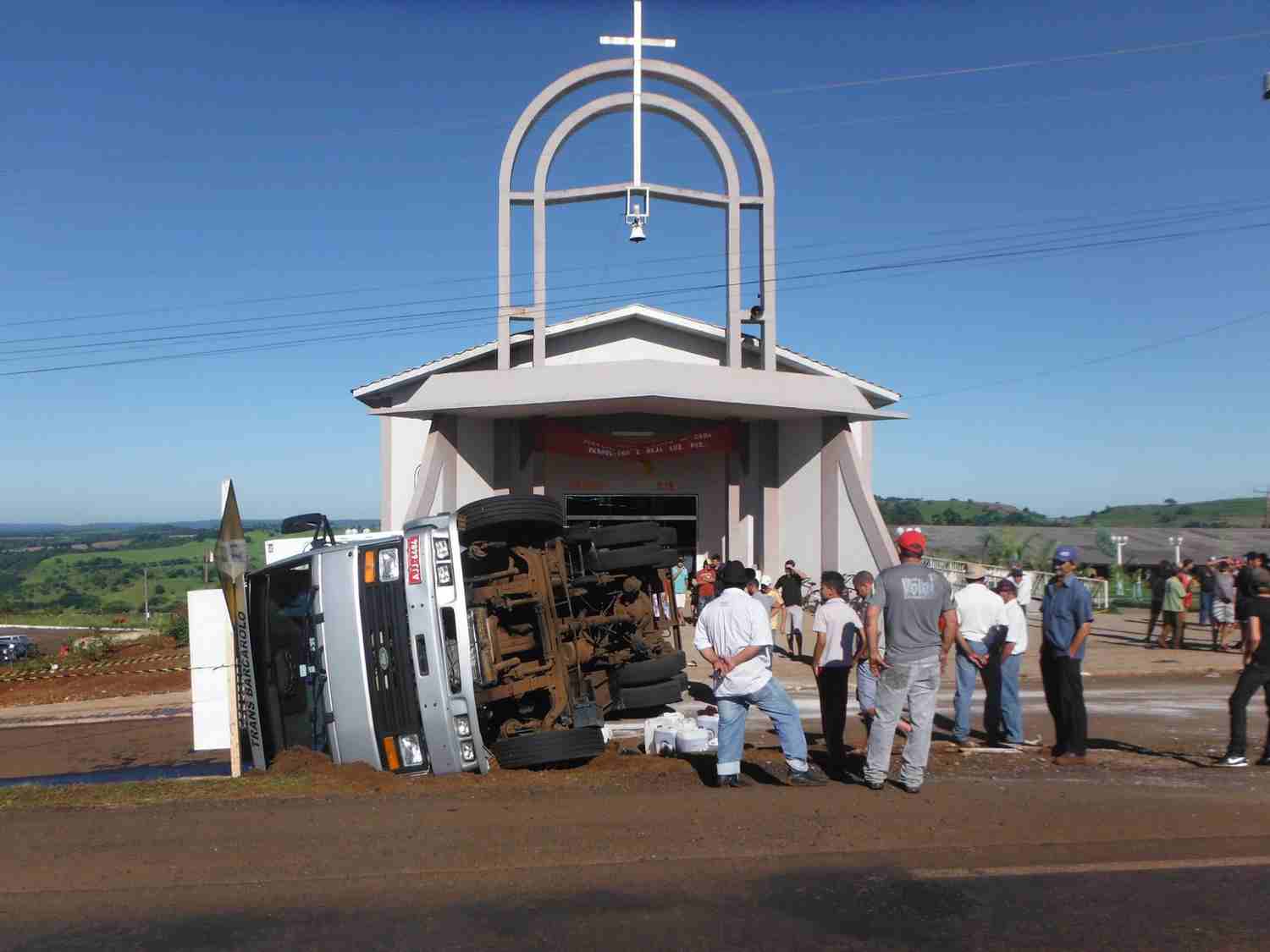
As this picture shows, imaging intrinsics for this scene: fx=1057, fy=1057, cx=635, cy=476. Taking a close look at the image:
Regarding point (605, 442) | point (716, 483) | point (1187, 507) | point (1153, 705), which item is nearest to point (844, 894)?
point (1153, 705)

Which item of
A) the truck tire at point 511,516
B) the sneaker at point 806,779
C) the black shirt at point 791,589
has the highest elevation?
the truck tire at point 511,516

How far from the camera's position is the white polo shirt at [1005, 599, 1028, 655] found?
956 centimetres

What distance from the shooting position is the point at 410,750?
804cm

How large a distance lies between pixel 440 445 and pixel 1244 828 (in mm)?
17011

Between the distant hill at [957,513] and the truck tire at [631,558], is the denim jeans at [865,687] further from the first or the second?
the distant hill at [957,513]

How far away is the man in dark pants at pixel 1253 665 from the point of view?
834 cm

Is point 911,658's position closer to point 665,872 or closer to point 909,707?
point 909,707

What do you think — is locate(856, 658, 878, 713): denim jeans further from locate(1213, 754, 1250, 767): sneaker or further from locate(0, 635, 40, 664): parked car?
locate(0, 635, 40, 664): parked car

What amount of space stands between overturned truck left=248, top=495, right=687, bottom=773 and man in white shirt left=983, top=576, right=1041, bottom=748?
286cm

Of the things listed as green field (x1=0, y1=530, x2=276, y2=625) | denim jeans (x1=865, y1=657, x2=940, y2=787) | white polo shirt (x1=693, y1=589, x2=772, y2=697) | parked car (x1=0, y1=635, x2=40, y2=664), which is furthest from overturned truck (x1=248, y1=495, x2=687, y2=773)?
green field (x1=0, y1=530, x2=276, y2=625)

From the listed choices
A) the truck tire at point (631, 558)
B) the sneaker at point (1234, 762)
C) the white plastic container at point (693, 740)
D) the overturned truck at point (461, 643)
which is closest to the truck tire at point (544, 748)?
the overturned truck at point (461, 643)

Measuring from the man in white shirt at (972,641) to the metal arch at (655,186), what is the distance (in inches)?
455

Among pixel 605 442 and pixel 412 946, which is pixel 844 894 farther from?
pixel 605 442

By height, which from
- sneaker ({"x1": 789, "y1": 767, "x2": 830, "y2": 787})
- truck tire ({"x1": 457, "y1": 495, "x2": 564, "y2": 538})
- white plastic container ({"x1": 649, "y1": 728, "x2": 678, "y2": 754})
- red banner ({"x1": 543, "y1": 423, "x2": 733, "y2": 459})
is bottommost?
white plastic container ({"x1": 649, "y1": 728, "x2": 678, "y2": 754})
